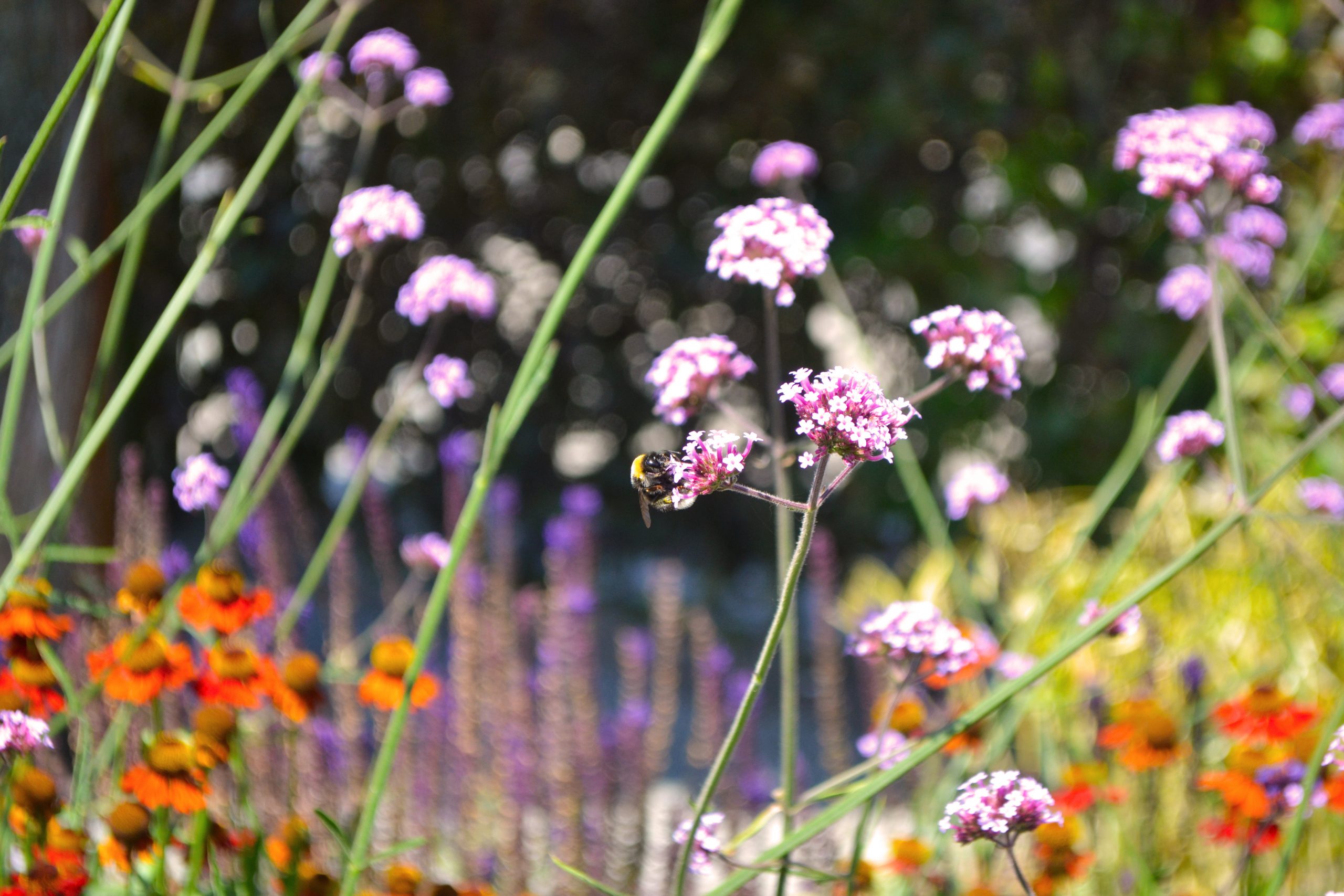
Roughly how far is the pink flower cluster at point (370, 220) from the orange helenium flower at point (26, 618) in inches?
19.0

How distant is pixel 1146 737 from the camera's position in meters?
1.37

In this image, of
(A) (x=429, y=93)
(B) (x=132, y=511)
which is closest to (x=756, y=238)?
(A) (x=429, y=93)

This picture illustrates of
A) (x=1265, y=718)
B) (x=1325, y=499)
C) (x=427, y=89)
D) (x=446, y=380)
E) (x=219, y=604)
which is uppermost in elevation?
(x=427, y=89)

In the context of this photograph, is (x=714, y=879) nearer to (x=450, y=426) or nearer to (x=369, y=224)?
(x=369, y=224)

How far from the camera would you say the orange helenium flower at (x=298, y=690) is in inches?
46.3

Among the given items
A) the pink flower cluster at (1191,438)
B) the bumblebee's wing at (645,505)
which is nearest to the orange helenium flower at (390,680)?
the bumblebee's wing at (645,505)

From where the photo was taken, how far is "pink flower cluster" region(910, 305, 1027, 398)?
3.26ft

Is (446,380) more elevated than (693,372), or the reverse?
(693,372)

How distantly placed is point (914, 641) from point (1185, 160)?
2.05 feet

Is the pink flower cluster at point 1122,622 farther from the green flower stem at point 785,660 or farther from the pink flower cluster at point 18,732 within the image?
the pink flower cluster at point 18,732

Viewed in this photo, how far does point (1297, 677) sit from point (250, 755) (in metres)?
1.86

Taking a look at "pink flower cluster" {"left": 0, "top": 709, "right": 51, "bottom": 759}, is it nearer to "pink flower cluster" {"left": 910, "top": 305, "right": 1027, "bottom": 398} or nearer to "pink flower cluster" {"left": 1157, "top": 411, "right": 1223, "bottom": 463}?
"pink flower cluster" {"left": 910, "top": 305, "right": 1027, "bottom": 398}

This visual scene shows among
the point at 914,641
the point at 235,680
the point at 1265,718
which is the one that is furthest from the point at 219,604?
the point at 1265,718

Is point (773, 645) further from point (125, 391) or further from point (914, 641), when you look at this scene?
point (125, 391)
